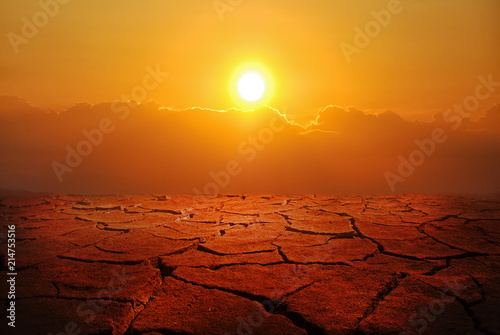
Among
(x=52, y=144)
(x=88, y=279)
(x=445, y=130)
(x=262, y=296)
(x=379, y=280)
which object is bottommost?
(x=88, y=279)

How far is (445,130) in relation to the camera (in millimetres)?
5336

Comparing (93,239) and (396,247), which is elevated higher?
(396,247)

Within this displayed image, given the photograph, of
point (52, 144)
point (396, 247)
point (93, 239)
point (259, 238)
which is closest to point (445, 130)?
point (396, 247)

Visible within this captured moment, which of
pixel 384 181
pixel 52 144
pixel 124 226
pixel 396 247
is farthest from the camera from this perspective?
pixel 52 144

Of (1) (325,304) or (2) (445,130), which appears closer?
(1) (325,304)

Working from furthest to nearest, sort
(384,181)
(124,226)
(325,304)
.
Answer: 1. (384,181)
2. (124,226)
3. (325,304)

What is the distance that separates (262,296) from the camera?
1218 mm

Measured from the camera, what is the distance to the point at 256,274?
1.43m

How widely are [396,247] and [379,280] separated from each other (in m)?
0.55

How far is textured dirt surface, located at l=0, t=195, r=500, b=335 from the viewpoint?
3.44 feet

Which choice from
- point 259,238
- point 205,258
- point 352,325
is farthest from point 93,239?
point 352,325

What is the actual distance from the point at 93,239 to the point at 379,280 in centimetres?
181

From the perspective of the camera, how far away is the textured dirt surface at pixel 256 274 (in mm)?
1048

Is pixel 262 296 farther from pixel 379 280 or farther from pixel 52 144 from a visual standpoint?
pixel 52 144
